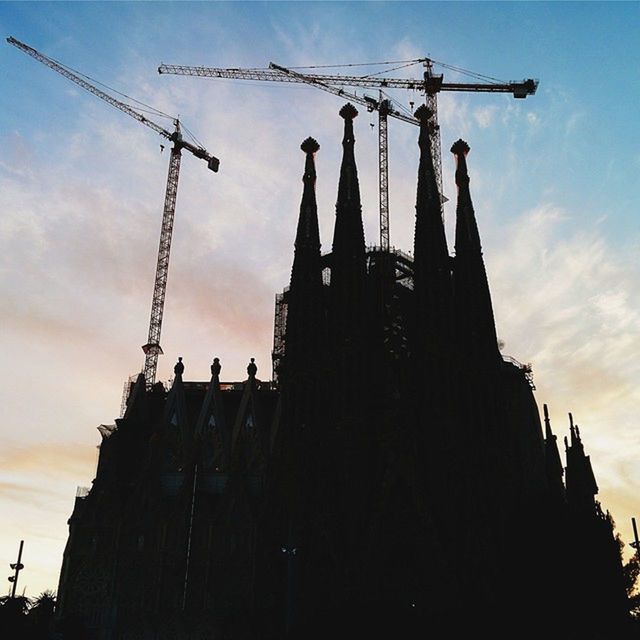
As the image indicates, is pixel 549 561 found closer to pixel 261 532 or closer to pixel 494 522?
pixel 494 522

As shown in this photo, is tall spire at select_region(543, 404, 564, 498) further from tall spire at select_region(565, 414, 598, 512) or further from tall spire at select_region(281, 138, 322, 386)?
tall spire at select_region(281, 138, 322, 386)

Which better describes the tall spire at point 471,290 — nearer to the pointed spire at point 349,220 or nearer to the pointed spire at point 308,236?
the pointed spire at point 349,220

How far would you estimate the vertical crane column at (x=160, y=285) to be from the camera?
3590 inches

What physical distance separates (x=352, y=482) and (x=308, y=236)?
22353 mm

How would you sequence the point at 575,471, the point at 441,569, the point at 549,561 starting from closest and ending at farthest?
the point at 549,561 < the point at 441,569 < the point at 575,471

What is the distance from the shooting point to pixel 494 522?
57500 mm

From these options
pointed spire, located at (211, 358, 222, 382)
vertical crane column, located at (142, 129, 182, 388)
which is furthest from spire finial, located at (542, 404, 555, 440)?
vertical crane column, located at (142, 129, 182, 388)

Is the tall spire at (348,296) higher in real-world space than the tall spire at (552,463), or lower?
higher

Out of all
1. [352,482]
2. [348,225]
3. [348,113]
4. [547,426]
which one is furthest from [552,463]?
[348,113]

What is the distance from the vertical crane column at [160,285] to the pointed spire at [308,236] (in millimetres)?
27833

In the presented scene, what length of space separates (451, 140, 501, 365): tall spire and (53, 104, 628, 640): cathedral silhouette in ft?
0.46

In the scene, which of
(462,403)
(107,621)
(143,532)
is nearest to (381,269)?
(462,403)

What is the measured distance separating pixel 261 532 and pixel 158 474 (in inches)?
529

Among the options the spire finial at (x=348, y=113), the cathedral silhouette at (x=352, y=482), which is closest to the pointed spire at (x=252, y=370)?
the cathedral silhouette at (x=352, y=482)
